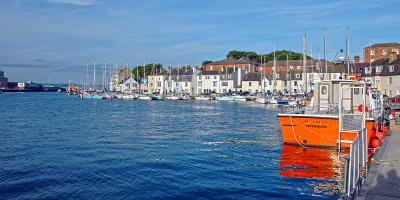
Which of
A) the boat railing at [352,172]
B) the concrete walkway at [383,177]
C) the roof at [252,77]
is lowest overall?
the concrete walkway at [383,177]

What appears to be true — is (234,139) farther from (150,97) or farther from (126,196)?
(150,97)

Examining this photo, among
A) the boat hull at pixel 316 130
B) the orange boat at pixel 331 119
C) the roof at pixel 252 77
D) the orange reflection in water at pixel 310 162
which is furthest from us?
the roof at pixel 252 77

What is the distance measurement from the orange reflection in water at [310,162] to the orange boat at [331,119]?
1.54 ft

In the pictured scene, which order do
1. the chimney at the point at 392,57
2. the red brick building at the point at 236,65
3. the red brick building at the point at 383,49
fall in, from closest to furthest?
the chimney at the point at 392,57 → the red brick building at the point at 383,49 → the red brick building at the point at 236,65

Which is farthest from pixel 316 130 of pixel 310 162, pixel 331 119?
pixel 310 162

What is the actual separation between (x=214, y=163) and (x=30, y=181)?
8797 mm

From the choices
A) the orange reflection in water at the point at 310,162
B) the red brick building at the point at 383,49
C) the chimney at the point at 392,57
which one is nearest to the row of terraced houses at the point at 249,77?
the red brick building at the point at 383,49

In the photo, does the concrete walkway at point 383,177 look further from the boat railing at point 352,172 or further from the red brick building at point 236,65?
the red brick building at point 236,65

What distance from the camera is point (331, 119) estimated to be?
18.6m

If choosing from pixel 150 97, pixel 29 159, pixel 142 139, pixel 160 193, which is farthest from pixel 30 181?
pixel 150 97

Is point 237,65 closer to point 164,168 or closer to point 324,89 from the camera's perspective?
point 324,89

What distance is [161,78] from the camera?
13325 centimetres

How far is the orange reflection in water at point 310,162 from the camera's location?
1590cm

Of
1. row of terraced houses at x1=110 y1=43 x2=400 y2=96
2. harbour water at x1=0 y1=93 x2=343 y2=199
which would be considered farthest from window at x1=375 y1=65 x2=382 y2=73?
harbour water at x1=0 y1=93 x2=343 y2=199
